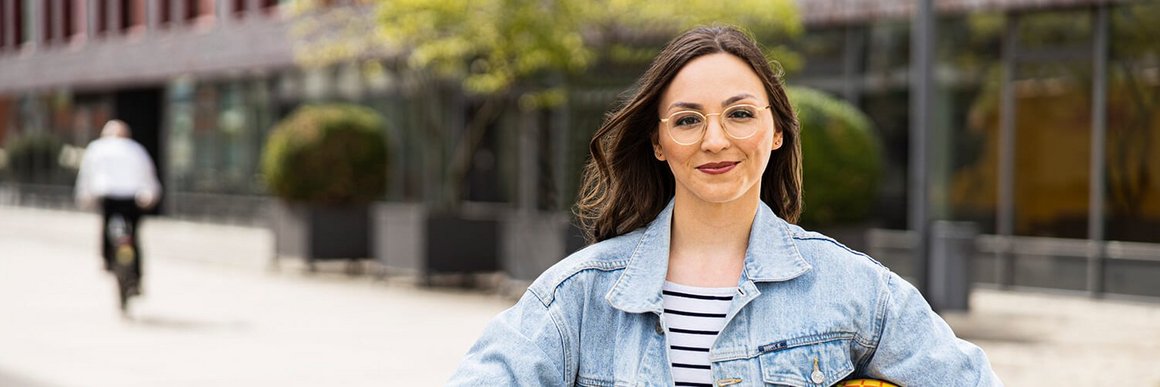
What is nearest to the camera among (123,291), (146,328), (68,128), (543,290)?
(543,290)

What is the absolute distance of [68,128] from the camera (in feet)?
126

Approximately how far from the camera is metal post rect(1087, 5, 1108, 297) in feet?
47.8

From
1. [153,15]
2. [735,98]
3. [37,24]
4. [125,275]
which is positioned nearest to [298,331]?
[125,275]

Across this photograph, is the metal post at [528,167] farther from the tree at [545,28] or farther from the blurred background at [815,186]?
the tree at [545,28]

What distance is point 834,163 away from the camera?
478 inches

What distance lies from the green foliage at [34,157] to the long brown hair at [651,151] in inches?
1503

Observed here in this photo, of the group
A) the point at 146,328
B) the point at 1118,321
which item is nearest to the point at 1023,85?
the point at 1118,321

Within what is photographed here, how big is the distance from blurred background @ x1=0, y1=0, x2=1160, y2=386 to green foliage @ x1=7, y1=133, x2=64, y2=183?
18612 mm

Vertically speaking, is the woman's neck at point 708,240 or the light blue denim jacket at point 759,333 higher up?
the woman's neck at point 708,240

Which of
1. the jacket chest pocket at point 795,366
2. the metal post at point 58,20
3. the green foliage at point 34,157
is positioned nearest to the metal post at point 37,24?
the metal post at point 58,20

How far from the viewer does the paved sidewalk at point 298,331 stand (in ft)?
29.9

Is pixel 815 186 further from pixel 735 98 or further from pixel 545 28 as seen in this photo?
pixel 735 98

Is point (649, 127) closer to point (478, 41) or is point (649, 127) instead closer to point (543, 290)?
point (543, 290)

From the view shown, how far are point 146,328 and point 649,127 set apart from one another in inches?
388
